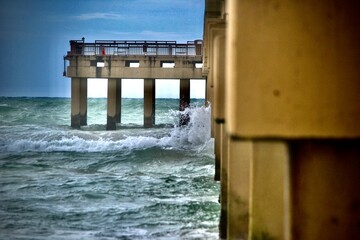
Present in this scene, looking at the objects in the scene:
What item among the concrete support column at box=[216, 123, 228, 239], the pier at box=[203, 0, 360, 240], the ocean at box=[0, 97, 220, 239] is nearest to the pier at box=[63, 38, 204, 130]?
the ocean at box=[0, 97, 220, 239]

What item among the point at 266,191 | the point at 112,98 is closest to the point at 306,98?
the point at 266,191

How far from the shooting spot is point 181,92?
78.4 ft

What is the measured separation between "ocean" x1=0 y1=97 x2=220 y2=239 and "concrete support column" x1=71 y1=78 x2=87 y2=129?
6.23m

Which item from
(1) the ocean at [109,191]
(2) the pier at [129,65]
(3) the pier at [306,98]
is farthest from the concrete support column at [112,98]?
(3) the pier at [306,98]

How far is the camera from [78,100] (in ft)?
80.5

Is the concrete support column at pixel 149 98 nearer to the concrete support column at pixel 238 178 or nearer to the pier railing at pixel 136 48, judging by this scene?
the pier railing at pixel 136 48

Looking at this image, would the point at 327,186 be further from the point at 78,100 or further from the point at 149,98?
the point at 78,100

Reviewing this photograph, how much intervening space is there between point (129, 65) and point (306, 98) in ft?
76.9

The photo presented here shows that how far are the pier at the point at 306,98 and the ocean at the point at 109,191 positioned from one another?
4285 millimetres

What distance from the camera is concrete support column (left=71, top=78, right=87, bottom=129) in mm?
24422

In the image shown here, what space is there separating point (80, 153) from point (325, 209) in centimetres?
1575

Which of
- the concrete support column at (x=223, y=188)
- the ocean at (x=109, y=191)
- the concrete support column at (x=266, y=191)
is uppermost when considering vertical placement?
the concrete support column at (x=266, y=191)

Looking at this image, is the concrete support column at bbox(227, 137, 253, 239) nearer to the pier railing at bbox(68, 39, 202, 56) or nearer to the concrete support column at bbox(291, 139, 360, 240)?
the concrete support column at bbox(291, 139, 360, 240)

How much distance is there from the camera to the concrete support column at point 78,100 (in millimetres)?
24422
